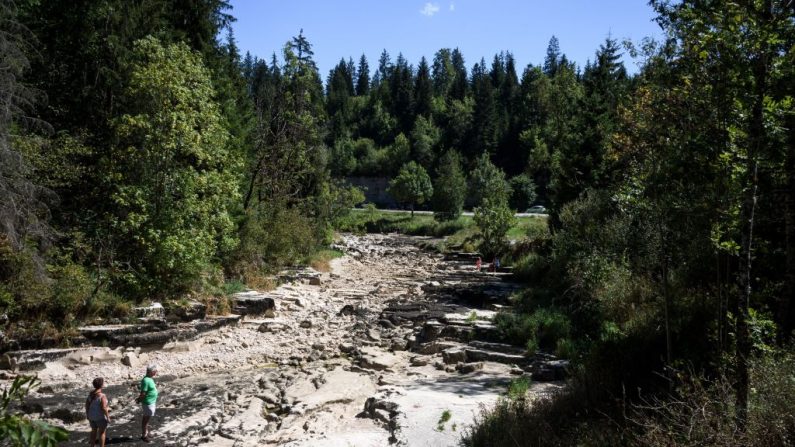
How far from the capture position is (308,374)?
14555 mm

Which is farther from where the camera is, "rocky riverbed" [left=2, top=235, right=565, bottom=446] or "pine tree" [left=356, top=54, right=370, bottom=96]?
"pine tree" [left=356, top=54, right=370, bottom=96]

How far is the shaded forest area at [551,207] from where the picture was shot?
6.14 m

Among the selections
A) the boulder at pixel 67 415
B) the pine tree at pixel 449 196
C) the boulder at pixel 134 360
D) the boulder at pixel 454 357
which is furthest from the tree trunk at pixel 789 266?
the pine tree at pixel 449 196

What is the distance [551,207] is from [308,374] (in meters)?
20.9

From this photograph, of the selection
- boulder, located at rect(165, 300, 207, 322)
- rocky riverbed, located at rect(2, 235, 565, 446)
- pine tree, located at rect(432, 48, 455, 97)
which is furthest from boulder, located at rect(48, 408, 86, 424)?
pine tree, located at rect(432, 48, 455, 97)

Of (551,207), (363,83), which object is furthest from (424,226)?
(363,83)

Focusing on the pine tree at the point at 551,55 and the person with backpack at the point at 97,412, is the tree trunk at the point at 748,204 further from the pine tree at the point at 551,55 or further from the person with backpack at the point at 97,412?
the pine tree at the point at 551,55

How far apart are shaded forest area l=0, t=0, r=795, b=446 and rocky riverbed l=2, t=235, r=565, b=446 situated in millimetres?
1241

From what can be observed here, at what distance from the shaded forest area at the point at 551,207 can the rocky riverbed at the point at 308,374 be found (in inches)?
48.9

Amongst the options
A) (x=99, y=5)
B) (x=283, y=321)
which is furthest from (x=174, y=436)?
(x=99, y=5)

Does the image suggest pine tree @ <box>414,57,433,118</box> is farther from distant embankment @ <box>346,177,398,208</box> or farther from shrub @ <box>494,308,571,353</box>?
shrub @ <box>494,308,571,353</box>

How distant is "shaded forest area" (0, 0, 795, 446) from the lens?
6.14 metres

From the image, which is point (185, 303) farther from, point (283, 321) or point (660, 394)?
point (660, 394)

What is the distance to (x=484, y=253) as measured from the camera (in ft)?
128
